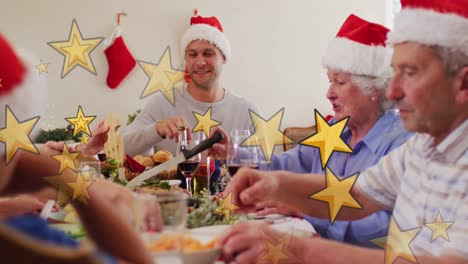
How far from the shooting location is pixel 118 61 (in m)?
1.01

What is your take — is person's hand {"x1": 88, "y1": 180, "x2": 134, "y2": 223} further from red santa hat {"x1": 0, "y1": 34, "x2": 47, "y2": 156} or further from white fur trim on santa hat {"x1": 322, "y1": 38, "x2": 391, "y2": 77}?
white fur trim on santa hat {"x1": 322, "y1": 38, "x2": 391, "y2": 77}

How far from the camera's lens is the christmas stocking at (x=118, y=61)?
927mm

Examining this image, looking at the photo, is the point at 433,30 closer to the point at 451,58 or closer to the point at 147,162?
the point at 451,58

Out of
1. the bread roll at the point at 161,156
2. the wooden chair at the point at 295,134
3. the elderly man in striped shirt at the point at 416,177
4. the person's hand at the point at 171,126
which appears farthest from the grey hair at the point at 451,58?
the bread roll at the point at 161,156

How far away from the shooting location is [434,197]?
45 centimetres

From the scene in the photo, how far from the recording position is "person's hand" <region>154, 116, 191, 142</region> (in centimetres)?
69

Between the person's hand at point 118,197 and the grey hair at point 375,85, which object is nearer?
the person's hand at point 118,197

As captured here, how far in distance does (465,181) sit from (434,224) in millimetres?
51

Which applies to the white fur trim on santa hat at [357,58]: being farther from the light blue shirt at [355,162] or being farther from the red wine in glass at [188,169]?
the red wine in glass at [188,169]

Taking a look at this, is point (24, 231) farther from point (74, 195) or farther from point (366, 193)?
point (366, 193)

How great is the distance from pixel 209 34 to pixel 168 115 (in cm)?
26

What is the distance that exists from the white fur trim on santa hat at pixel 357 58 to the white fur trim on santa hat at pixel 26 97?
0.30 metres

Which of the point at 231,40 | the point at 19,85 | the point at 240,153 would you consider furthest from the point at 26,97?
the point at 231,40

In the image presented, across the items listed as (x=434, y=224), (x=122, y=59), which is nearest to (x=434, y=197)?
(x=434, y=224)
